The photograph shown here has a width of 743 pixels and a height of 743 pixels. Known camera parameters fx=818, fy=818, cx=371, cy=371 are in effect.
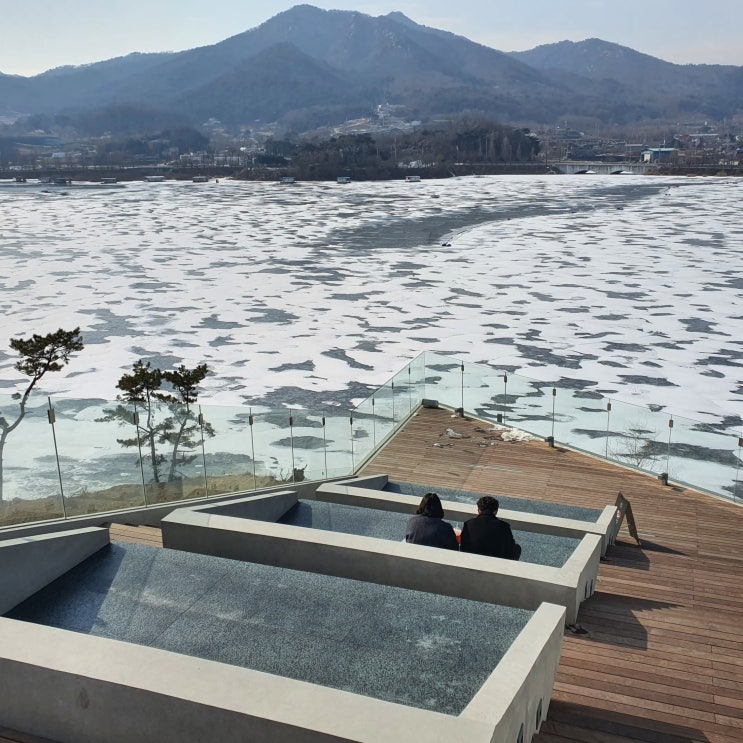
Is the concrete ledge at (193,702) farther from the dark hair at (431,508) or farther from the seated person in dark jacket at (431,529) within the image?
the dark hair at (431,508)

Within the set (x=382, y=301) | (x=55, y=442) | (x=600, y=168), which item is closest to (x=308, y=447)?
(x=55, y=442)

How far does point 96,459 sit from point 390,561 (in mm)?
3519

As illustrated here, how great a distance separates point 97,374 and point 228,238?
30349 mm

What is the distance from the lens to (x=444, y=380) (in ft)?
43.2

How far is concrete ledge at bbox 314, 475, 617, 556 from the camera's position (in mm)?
6551

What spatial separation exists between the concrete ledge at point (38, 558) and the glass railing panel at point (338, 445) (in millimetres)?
4694

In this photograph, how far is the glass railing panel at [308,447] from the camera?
8891 mm

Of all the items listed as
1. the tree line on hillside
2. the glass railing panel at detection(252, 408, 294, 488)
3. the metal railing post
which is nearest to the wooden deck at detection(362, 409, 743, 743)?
the glass railing panel at detection(252, 408, 294, 488)

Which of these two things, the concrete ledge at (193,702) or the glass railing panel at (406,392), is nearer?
the concrete ledge at (193,702)

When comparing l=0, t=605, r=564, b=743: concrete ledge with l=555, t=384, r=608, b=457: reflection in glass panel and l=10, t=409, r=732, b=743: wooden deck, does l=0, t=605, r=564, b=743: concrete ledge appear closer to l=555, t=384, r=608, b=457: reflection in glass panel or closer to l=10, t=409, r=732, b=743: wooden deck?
l=10, t=409, r=732, b=743: wooden deck

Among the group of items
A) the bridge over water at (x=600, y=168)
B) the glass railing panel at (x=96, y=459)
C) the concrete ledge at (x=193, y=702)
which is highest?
the concrete ledge at (x=193, y=702)

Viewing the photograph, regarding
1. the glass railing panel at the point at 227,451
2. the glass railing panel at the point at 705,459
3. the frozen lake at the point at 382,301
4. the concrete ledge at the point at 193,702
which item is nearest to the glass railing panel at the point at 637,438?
the glass railing panel at the point at 705,459

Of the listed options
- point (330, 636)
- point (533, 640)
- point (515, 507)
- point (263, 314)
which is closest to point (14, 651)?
point (330, 636)

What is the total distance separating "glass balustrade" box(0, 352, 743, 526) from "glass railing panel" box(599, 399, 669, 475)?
0.02m
